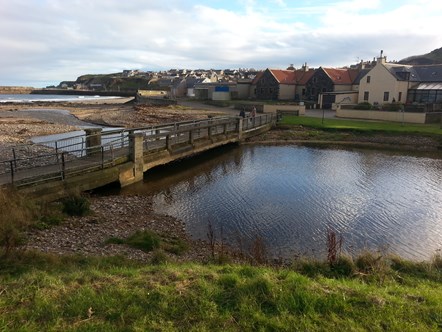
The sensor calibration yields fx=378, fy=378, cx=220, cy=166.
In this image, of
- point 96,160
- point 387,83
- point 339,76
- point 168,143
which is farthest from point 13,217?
point 339,76

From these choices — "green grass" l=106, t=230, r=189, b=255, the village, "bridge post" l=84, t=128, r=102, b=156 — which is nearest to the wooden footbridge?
"bridge post" l=84, t=128, r=102, b=156

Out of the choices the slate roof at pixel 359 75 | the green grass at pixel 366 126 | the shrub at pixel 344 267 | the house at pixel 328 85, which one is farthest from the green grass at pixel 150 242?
the slate roof at pixel 359 75

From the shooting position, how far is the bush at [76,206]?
14.1 meters

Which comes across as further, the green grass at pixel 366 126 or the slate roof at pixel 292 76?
the slate roof at pixel 292 76

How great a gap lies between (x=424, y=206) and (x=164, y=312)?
53.6 ft

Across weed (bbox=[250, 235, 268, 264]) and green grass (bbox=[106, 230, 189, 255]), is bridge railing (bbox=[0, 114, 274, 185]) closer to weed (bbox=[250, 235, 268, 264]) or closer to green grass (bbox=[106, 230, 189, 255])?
green grass (bbox=[106, 230, 189, 255])

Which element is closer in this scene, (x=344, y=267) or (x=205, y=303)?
(x=205, y=303)

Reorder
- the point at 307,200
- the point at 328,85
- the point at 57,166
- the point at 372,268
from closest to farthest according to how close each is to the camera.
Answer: the point at 372,268, the point at 57,166, the point at 307,200, the point at 328,85

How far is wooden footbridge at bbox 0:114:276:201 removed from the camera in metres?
14.9

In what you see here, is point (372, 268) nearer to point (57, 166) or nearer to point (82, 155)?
point (57, 166)

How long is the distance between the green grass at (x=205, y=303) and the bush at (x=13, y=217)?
314 cm

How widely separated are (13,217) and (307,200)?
41.6 feet

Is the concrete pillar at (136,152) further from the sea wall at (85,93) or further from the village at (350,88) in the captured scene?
the sea wall at (85,93)

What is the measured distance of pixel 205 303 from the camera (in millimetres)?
5887
